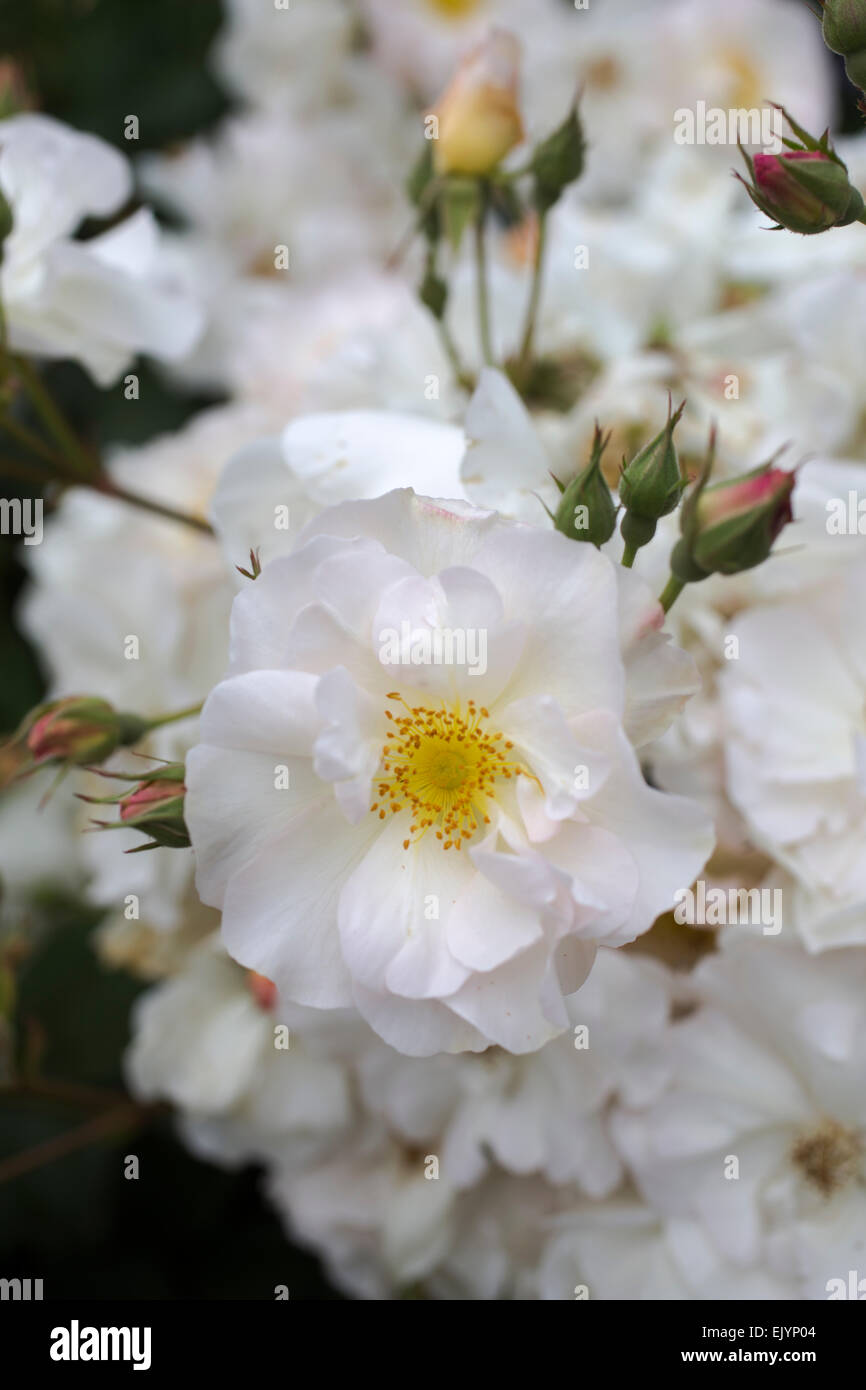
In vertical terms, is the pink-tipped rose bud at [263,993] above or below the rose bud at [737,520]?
below

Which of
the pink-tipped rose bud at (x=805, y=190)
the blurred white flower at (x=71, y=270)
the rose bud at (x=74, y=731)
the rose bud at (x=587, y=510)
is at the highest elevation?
the blurred white flower at (x=71, y=270)

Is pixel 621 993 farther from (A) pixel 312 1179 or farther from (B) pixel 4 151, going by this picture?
(B) pixel 4 151

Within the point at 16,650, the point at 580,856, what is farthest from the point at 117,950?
the point at 580,856

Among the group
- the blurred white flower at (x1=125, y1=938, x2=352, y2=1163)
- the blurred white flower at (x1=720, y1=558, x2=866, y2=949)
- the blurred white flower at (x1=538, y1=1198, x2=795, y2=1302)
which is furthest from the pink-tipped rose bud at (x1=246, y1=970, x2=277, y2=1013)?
the blurred white flower at (x1=720, y1=558, x2=866, y2=949)

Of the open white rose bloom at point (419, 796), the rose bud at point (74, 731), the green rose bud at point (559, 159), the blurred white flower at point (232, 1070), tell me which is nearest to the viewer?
the open white rose bloom at point (419, 796)

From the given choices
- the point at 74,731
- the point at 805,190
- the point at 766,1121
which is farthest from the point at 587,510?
the point at 766,1121

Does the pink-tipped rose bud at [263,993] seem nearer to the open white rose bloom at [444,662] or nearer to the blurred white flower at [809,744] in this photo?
the open white rose bloom at [444,662]

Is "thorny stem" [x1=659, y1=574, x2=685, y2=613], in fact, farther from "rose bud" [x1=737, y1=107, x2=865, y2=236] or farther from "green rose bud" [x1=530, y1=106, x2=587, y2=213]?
"green rose bud" [x1=530, y1=106, x2=587, y2=213]

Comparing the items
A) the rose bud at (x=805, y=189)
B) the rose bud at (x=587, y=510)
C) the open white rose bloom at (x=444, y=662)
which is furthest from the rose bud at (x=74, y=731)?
the rose bud at (x=805, y=189)
